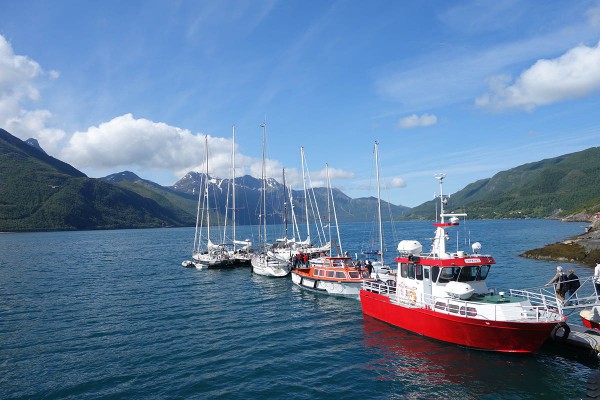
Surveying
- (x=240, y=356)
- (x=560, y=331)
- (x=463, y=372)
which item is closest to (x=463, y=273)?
(x=560, y=331)

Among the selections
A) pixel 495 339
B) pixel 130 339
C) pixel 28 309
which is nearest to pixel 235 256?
pixel 28 309

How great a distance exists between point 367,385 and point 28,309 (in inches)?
1273

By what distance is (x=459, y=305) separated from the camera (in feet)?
71.3

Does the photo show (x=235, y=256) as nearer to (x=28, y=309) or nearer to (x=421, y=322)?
(x=28, y=309)

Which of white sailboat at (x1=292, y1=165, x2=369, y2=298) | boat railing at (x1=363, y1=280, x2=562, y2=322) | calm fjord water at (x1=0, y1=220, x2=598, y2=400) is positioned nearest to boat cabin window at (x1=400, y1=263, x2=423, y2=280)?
boat railing at (x1=363, y1=280, x2=562, y2=322)

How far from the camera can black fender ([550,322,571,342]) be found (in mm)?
20312

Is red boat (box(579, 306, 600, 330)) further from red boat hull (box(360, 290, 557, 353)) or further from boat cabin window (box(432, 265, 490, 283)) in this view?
boat cabin window (box(432, 265, 490, 283))

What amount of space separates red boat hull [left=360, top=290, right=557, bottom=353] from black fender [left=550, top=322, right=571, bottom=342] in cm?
137

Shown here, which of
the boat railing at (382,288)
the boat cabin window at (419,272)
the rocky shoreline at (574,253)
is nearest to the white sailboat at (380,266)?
the boat railing at (382,288)

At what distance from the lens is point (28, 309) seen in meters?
34.7

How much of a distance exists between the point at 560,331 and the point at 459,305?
530 centimetres

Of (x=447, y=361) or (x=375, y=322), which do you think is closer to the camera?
(x=447, y=361)

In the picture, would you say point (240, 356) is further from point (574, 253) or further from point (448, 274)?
point (574, 253)

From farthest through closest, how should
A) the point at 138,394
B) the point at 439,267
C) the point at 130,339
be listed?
the point at 130,339 < the point at 439,267 < the point at 138,394
